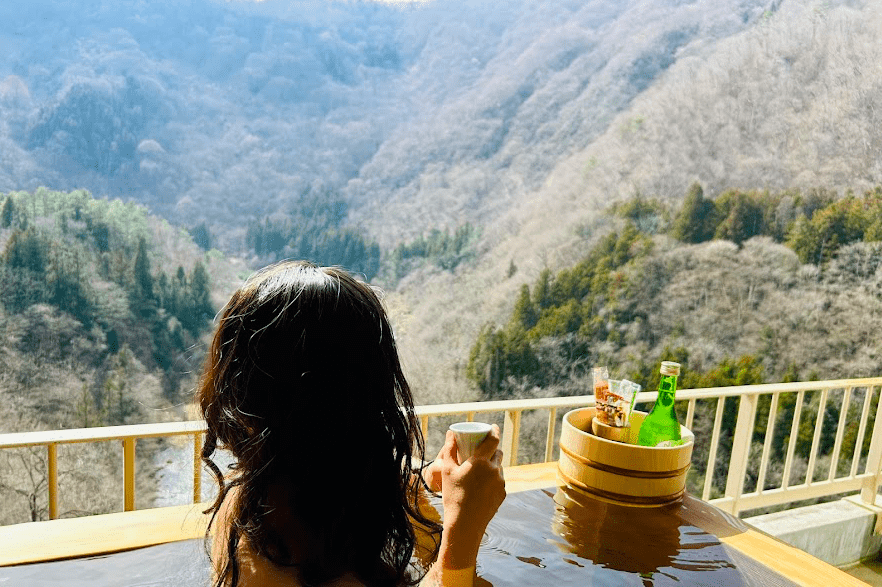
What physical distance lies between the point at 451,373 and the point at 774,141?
5.46 m

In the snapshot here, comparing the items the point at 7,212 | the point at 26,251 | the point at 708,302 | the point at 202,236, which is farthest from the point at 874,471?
the point at 7,212

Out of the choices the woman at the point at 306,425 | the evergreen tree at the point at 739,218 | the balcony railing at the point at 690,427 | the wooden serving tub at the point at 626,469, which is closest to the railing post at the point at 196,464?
the balcony railing at the point at 690,427

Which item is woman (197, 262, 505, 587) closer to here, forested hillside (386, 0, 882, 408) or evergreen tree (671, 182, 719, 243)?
forested hillside (386, 0, 882, 408)

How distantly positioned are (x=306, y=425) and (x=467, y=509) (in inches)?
8.8

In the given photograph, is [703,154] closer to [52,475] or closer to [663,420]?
[663,420]

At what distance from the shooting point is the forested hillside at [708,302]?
280 inches

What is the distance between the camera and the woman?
52 centimetres

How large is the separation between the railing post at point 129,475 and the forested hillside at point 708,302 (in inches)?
248

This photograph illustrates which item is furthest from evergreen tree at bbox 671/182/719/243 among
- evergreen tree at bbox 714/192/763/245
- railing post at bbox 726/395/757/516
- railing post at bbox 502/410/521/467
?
railing post at bbox 502/410/521/467

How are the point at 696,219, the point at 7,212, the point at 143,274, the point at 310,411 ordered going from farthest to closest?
1. the point at 696,219
2. the point at 143,274
3. the point at 7,212
4. the point at 310,411

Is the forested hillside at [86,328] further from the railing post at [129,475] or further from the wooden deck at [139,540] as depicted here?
the wooden deck at [139,540]

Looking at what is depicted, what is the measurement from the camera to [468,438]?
68 cm

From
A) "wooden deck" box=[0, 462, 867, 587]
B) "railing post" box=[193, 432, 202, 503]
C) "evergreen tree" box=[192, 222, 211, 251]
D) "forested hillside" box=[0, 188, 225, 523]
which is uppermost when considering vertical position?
"wooden deck" box=[0, 462, 867, 587]

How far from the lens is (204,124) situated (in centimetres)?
1017
